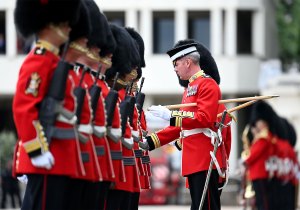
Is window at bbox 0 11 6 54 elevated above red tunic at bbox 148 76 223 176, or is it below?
below

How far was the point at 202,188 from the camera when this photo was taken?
33.8ft

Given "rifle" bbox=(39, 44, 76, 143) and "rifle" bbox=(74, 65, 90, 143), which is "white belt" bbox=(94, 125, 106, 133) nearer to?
"rifle" bbox=(74, 65, 90, 143)

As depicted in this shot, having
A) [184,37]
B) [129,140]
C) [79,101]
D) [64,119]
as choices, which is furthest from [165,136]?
[184,37]

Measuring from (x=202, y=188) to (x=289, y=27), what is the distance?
3573cm

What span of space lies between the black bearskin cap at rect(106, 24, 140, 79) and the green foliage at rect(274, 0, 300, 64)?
34.5m

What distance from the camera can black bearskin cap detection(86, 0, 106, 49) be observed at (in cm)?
828

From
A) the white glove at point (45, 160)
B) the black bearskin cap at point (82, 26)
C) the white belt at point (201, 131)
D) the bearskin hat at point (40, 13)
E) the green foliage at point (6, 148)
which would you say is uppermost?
the bearskin hat at point (40, 13)

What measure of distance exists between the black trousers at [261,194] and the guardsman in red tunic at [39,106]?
367 inches

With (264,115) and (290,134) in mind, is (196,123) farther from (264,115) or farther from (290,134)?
(290,134)

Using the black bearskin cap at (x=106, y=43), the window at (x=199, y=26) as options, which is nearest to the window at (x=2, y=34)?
the window at (x=199, y=26)

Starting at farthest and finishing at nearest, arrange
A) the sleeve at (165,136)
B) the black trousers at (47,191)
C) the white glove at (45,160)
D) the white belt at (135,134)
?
the sleeve at (165,136)
the white belt at (135,134)
the black trousers at (47,191)
the white glove at (45,160)

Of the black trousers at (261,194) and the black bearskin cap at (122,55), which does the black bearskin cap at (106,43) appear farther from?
the black trousers at (261,194)

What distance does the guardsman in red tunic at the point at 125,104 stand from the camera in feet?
29.0

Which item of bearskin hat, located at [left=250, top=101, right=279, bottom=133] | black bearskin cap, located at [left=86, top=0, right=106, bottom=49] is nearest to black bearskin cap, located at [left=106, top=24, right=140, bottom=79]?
black bearskin cap, located at [left=86, top=0, right=106, bottom=49]
